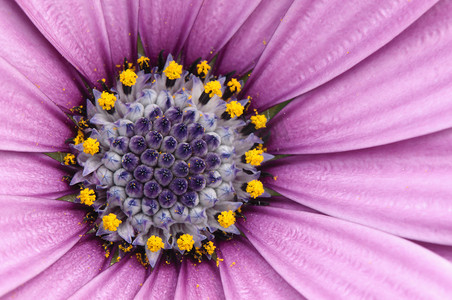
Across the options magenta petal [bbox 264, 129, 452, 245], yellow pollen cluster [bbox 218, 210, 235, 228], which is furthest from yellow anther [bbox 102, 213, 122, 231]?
magenta petal [bbox 264, 129, 452, 245]

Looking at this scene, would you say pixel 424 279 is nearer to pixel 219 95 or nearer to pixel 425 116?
pixel 425 116

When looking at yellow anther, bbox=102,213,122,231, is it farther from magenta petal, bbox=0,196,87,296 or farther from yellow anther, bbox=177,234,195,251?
yellow anther, bbox=177,234,195,251

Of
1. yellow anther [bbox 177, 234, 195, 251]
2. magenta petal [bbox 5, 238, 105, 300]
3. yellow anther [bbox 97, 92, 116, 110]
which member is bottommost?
magenta petal [bbox 5, 238, 105, 300]

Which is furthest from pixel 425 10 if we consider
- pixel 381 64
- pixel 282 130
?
pixel 282 130

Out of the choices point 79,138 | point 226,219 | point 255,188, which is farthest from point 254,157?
point 79,138

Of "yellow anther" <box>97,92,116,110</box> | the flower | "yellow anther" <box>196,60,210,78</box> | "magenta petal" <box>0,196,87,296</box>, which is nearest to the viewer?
"magenta petal" <box>0,196,87,296</box>

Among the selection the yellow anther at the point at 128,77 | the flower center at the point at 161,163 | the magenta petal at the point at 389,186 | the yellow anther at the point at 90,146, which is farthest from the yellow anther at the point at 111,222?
the magenta petal at the point at 389,186
